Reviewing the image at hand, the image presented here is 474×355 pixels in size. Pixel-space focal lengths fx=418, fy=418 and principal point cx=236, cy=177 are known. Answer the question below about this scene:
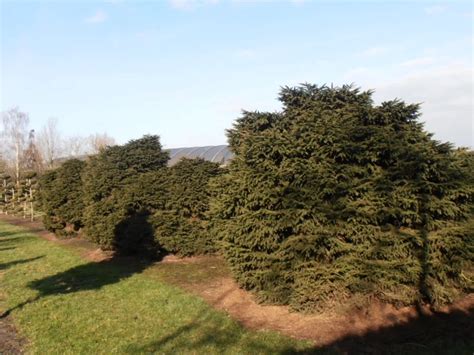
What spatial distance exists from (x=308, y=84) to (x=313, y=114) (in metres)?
0.88

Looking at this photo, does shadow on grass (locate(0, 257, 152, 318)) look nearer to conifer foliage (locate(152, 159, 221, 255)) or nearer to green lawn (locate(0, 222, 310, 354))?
green lawn (locate(0, 222, 310, 354))

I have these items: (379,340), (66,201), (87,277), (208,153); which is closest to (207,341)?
(379,340)

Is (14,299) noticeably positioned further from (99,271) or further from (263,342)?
(263,342)

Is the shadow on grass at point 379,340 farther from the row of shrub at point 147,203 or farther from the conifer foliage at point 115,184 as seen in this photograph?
the conifer foliage at point 115,184

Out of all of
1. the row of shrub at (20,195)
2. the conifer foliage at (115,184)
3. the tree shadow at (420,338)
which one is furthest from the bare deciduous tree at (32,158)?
the tree shadow at (420,338)

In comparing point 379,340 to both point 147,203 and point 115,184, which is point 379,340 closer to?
point 147,203

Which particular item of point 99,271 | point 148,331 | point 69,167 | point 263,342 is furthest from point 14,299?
point 69,167

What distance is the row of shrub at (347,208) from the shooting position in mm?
5914

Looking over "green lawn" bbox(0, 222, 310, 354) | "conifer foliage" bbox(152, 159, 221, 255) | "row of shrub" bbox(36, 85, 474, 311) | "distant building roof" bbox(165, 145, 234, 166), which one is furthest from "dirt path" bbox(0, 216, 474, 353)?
A: "distant building roof" bbox(165, 145, 234, 166)

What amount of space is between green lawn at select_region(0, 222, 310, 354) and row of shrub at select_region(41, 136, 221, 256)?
34.5 inches

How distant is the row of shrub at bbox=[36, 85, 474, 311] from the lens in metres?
5.91

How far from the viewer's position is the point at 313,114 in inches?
258

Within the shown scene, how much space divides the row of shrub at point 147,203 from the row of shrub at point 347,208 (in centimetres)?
323

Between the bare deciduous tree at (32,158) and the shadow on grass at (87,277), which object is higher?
the bare deciduous tree at (32,158)
